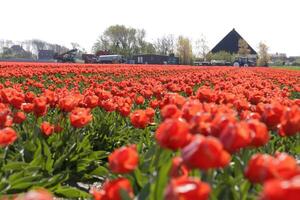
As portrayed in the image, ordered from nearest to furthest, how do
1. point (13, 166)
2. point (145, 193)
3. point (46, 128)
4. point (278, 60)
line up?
1. point (145, 193)
2. point (13, 166)
3. point (46, 128)
4. point (278, 60)

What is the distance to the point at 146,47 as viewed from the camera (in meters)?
102

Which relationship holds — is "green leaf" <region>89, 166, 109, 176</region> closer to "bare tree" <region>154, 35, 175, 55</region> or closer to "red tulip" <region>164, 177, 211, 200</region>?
"red tulip" <region>164, 177, 211, 200</region>

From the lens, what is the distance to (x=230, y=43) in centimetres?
9469

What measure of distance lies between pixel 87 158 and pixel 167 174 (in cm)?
266

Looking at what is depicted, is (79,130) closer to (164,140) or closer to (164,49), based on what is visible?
(164,140)

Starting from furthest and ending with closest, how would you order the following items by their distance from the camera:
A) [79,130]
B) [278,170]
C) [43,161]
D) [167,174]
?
[79,130] → [43,161] → [167,174] → [278,170]

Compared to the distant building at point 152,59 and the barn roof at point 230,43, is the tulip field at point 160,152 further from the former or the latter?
the barn roof at point 230,43

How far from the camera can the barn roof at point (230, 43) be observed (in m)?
94.0

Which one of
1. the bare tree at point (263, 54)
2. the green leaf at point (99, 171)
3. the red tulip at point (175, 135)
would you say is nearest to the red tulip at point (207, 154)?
the red tulip at point (175, 135)

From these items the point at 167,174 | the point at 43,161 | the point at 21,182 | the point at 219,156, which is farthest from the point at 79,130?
the point at 219,156

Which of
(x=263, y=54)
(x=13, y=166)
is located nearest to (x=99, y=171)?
(x=13, y=166)

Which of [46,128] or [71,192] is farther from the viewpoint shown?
[46,128]

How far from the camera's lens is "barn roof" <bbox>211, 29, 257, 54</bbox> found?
308ft

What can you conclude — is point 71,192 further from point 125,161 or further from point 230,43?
point 230,43
